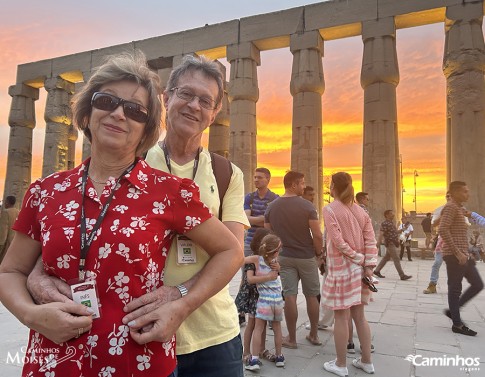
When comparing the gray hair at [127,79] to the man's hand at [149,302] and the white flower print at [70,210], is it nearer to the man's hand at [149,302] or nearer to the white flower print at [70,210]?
the white flower print at [70,210]

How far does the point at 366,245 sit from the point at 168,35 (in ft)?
60.4

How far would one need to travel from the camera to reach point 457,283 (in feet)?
16.9

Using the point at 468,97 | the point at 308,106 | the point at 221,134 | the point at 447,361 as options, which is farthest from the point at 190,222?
the point at 221,134

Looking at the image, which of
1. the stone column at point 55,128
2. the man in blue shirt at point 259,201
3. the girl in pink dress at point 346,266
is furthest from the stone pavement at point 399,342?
the stone column at point 55,128

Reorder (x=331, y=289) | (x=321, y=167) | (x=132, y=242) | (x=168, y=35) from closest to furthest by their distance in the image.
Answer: (x=132, y=242)
(x=331, y=289)
(x=321, y=167)
(x=168, y=35)

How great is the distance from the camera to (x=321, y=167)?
16.5 m

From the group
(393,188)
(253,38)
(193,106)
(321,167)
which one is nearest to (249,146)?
(321,167)

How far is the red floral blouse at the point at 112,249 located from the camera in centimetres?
116

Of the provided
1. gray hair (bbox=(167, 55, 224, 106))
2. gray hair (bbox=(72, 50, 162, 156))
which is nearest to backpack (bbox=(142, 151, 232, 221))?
gray hair (bbox=(72, 50, 162, 156))

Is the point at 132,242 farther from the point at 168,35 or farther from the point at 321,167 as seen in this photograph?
the point at 168,35

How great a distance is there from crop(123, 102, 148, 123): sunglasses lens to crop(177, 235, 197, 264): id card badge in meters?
0.49

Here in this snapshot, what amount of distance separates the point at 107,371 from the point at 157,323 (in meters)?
0.20

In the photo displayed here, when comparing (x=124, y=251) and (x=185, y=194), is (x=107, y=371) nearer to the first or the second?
(x=124, y=251)

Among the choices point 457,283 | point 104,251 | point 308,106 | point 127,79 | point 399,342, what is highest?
point 308,106
